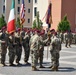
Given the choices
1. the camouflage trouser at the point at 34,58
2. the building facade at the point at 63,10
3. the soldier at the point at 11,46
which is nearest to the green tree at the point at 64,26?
the building facade at the point at 63,10

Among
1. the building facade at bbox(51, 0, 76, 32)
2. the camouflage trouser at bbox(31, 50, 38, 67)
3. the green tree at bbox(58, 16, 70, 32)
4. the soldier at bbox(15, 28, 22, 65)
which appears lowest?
the camouflage trouser at bbox(31, 50, 38, 67)

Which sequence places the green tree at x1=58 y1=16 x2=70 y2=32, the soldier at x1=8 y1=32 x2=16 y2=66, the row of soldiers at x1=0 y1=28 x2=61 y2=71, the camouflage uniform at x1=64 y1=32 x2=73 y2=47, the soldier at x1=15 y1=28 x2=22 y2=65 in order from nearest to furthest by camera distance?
the row of soldiers at x1=0 y1=28 x2=61 y2=71 → the soldier at x1=8 y1=32 x2=16 y2=66 → the soldier at x1=15 y1=28 x2=22 y2=65 → the camouflage uniform at x1=64 y1=32 x2=73 y2=47 → the green tree at x1=58 y1=16 x2=70 y2=32

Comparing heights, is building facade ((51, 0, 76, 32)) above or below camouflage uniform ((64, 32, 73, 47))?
above

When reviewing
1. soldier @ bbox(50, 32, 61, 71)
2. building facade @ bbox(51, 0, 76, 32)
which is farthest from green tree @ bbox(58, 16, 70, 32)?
soldier @ bbox(50, 32, 61, 71)

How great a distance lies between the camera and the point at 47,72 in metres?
14.4

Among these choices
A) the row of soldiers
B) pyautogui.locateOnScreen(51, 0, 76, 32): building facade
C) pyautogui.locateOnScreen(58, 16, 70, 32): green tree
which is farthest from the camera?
pyautogui.locateOnScreen(51, 0, 76, 32): building facade

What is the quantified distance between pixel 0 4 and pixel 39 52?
245 feet

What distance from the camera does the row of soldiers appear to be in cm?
1490

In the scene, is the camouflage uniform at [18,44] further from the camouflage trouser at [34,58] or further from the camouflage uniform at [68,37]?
the camouflage uniform at [68,37]

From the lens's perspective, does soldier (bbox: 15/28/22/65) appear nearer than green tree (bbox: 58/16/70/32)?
Yes

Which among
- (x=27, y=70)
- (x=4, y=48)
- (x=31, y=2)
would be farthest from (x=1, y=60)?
(x=31, y=2)

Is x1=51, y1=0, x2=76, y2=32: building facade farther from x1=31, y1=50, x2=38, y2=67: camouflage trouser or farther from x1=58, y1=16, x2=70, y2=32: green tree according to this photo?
x1=31, y1=50, x2=38, y2=67: camouflage trouser

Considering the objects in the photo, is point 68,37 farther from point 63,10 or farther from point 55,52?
point 63,10

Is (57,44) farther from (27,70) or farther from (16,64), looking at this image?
(16,64)
